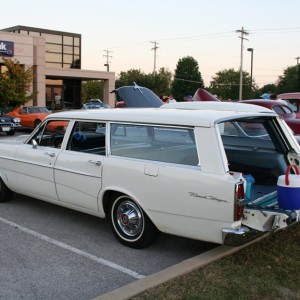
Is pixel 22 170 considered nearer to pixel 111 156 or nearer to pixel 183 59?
pixel 111 156

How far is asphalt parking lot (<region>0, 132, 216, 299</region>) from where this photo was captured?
3850 millimetres

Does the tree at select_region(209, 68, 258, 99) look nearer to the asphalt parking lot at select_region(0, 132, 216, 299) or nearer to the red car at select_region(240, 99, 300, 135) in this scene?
the red car at select_region(240, 99, 300, 135)

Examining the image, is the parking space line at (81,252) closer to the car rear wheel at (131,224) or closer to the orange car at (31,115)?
the car rear wheel at (131,224)

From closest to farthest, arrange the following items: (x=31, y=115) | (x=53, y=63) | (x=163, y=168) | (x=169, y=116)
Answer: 1. (x=163, y=168)
2. (x=169, y=116)
3. (x=31, y=115)
4. (x=53, y=63)

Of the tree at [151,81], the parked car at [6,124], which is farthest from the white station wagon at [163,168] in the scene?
the tree at [151,81]

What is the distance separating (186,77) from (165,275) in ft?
300

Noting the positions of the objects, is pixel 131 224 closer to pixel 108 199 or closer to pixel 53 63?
pixel 108 199

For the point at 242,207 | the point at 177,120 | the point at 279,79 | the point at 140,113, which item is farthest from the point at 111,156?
the point at 279,79

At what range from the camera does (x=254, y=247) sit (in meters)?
4.60

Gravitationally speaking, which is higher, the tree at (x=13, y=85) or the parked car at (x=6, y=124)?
the tree at (x=13, y=85)

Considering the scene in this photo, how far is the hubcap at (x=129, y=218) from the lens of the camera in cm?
→ 468

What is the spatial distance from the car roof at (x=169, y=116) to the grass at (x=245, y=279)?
53.3 inches

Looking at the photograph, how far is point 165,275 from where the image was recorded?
3.83 metres

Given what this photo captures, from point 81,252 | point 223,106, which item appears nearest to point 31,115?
point 223,106
